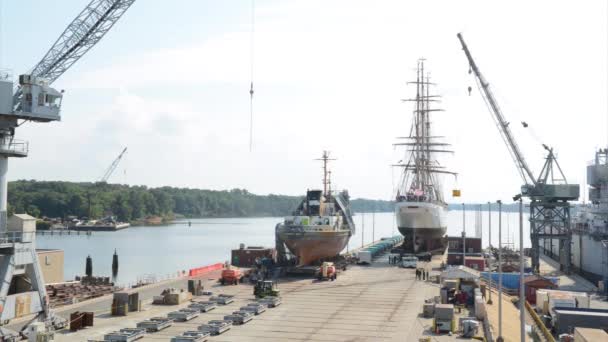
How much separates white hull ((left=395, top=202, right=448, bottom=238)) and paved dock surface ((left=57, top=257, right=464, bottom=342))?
31.2 meters

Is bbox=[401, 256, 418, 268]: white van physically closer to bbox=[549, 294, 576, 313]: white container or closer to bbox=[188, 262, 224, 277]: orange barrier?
bbox=[188, 262, 224, 277]: orange barrier

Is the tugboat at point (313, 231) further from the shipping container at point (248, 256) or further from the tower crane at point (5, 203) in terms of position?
the tower crane at point (5, 203)

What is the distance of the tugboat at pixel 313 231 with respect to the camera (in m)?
58.5

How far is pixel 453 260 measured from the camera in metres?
65.9

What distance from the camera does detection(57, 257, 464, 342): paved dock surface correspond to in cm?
3096

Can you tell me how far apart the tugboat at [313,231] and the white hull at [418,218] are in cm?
1865

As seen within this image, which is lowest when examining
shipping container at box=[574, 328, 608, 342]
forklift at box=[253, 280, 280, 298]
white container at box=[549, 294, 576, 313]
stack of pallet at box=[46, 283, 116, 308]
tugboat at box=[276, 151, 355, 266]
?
stack of pallet at box=[46, 283, 116, 308]

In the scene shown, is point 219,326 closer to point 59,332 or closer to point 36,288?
point 59,332

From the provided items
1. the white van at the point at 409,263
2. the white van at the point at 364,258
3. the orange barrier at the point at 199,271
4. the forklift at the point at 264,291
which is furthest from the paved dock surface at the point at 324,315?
the white van at the point at 364,258

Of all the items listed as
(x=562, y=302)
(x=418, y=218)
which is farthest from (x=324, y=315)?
(x=418, y=218)

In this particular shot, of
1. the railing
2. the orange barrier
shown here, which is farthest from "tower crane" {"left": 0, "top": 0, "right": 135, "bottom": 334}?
the orange barrier

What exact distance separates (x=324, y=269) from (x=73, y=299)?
70.1ft

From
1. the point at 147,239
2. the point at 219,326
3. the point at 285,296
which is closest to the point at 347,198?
the point at 285,296

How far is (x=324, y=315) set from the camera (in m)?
36.7
